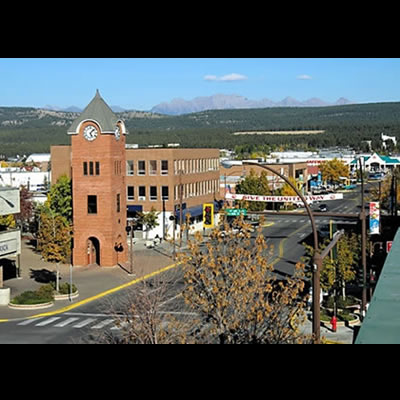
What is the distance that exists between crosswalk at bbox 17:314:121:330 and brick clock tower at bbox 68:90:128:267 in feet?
39.4

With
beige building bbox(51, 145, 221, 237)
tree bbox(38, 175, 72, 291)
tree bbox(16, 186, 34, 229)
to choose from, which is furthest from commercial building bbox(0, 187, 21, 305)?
tree bbox(16, 186, 34, 229)

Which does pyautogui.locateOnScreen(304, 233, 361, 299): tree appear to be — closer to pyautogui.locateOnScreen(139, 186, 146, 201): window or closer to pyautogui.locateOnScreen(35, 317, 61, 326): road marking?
pyautogui.locateOnScreen(35, 317, 61, 326): road marking

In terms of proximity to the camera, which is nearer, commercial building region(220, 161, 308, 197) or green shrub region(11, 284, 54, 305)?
green shrub region(11, 284, 54, 305)

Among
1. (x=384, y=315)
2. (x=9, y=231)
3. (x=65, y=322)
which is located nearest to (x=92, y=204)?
(x=9, y=231)

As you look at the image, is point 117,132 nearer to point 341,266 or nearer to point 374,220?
point 374,220

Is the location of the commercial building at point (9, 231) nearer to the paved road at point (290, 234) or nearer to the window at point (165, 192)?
the paved road at point (290, 234)

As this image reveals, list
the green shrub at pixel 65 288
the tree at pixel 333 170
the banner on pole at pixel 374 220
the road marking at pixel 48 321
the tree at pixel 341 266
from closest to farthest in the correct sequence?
1. the road marking at pixel 48 321
2. the tree at pixel 341 266
3. the banner on pole at pixel 374 220
4. the green shrub at pixel 65 288
5. the tree at pixel 333 170

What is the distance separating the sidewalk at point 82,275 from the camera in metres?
31.3

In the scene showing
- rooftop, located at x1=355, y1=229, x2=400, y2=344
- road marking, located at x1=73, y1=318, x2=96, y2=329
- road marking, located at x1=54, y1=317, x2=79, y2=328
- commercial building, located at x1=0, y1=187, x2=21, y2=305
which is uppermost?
rooftop, located at x1=355, y1=229, x2=400, y2=344

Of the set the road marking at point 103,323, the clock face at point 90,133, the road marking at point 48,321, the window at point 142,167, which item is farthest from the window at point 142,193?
the road marking at point 103,323

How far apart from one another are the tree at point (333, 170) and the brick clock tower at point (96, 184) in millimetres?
65184

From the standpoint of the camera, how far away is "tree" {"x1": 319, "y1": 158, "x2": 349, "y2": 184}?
102500mm
